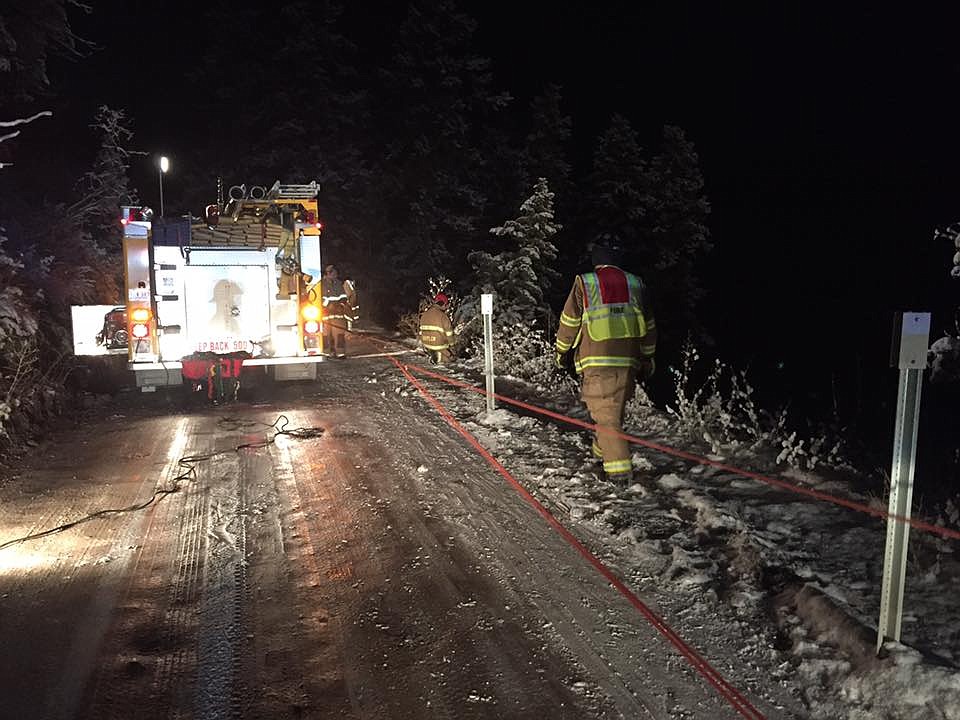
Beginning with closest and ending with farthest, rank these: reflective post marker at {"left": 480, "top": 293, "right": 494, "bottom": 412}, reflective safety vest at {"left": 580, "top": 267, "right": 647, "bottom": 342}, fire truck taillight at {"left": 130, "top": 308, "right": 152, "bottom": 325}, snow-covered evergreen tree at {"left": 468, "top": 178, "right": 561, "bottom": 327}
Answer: reflective safety vest at {"left": 580, "top": 267, "right": 647, "bottom": 342} → reflective post marker at {"left": 480, "top": 293, "right": 494, "bottom": 412} → fire truck taillight at {"left": 130, "top": 308, "right": 152, "bottom": 325} → snow-covered evergreen tree at {"left": 468, "top": 178, "right": 561, "bottom": 327}

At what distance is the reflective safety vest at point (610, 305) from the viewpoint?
242 inches

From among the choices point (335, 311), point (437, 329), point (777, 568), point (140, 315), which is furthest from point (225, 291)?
point (777, 568)

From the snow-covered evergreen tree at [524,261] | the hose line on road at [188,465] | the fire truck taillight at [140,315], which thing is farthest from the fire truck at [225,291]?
the snow-covered evergreen tree at [524,261]

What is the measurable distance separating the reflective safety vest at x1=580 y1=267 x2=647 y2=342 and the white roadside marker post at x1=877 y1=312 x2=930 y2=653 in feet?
9.07

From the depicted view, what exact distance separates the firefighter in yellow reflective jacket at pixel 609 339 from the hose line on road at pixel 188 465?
12.4 feet

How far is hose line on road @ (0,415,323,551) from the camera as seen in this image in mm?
5672

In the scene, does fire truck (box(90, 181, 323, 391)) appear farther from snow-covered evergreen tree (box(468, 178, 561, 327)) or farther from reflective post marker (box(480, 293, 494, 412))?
snow-covered evergreen tree (box(468, 178, 561, 327))

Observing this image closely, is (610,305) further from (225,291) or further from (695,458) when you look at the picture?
(225,291)

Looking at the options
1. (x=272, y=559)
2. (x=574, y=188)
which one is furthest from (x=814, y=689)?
(x=574, y=188)

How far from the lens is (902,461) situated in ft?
11.5

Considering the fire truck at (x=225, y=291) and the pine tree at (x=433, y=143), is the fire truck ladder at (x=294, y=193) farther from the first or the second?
the pine tree at (x=433, y=143)

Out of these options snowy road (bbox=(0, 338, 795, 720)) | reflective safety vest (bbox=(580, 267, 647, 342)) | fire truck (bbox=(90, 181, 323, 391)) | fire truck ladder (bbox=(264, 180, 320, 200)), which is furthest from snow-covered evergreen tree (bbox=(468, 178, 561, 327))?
reflective safety vest (bbox=(580, 267, 647, 342))

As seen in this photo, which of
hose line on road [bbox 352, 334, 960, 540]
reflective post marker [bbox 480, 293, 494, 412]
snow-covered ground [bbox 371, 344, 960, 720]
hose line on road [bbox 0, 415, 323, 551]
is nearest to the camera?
snow-covered ground [bbox 371, 344, 960, 720]

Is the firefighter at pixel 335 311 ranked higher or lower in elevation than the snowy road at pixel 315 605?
higher
